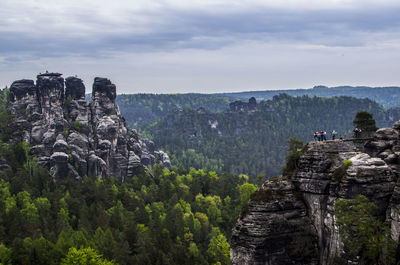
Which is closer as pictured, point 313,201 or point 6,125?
point 313,201

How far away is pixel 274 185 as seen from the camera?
1966 inches

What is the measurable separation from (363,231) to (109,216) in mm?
79671

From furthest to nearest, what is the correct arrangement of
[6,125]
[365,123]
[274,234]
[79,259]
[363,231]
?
[6,125], [79,259], [365,123], [274,234], [363,231]

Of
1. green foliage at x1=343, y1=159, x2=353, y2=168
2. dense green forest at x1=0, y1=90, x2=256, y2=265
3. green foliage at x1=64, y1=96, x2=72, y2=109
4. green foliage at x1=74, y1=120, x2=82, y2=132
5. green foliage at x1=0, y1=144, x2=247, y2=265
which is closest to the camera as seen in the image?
green foliage at x1=343, y1=159, x2=353, y2=168

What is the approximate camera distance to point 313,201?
47906 mm

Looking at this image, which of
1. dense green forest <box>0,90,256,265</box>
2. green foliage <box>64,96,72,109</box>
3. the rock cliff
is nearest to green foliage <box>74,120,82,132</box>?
green foliage <box>64,96,72,109</box>

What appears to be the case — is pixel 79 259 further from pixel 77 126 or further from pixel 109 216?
pixel 77 126

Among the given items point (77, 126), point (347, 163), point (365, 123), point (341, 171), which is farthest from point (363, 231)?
point (77, 126)

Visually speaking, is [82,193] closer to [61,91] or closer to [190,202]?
[190,202]

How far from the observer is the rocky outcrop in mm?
141375

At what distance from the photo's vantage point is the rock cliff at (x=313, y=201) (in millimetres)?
43969

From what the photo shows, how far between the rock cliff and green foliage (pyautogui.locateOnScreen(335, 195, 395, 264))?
146 cm

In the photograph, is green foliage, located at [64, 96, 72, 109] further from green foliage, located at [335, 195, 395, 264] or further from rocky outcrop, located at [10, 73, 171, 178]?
green foliage, located at [335, 195, 395, 264]

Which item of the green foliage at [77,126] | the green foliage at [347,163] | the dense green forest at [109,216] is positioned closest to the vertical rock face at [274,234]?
the green foliage at [347,163]
